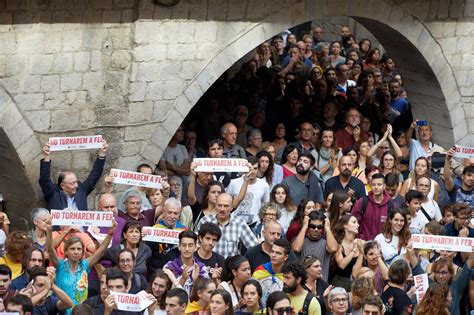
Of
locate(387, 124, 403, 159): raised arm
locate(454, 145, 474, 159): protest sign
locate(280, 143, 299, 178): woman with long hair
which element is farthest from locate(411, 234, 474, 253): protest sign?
locate(387, 124, 403, 159): raised arm

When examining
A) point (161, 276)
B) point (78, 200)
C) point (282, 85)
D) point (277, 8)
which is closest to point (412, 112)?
point (282, 85)

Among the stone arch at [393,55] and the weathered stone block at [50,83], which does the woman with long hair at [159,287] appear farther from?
the weathered stone block at [50,83]

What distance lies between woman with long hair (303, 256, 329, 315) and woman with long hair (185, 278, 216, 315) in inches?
40.6

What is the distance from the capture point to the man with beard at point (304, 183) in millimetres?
17625

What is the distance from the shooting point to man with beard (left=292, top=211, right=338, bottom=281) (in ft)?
51.8

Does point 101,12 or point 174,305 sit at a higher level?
point 101,12

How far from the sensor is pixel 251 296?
14102 millimetres

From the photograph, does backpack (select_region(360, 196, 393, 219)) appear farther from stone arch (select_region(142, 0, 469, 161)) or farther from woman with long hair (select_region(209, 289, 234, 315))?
woman with long hair (select_region(209, 289, 234, 315))

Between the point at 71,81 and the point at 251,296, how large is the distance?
473 centimetres

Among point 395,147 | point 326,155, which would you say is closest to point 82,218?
point 326,155

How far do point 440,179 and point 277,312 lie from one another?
5.88m

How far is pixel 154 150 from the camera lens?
1823cm

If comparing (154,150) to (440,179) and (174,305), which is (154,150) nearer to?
(440,179)

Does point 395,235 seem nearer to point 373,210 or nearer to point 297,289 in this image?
point 373,210
